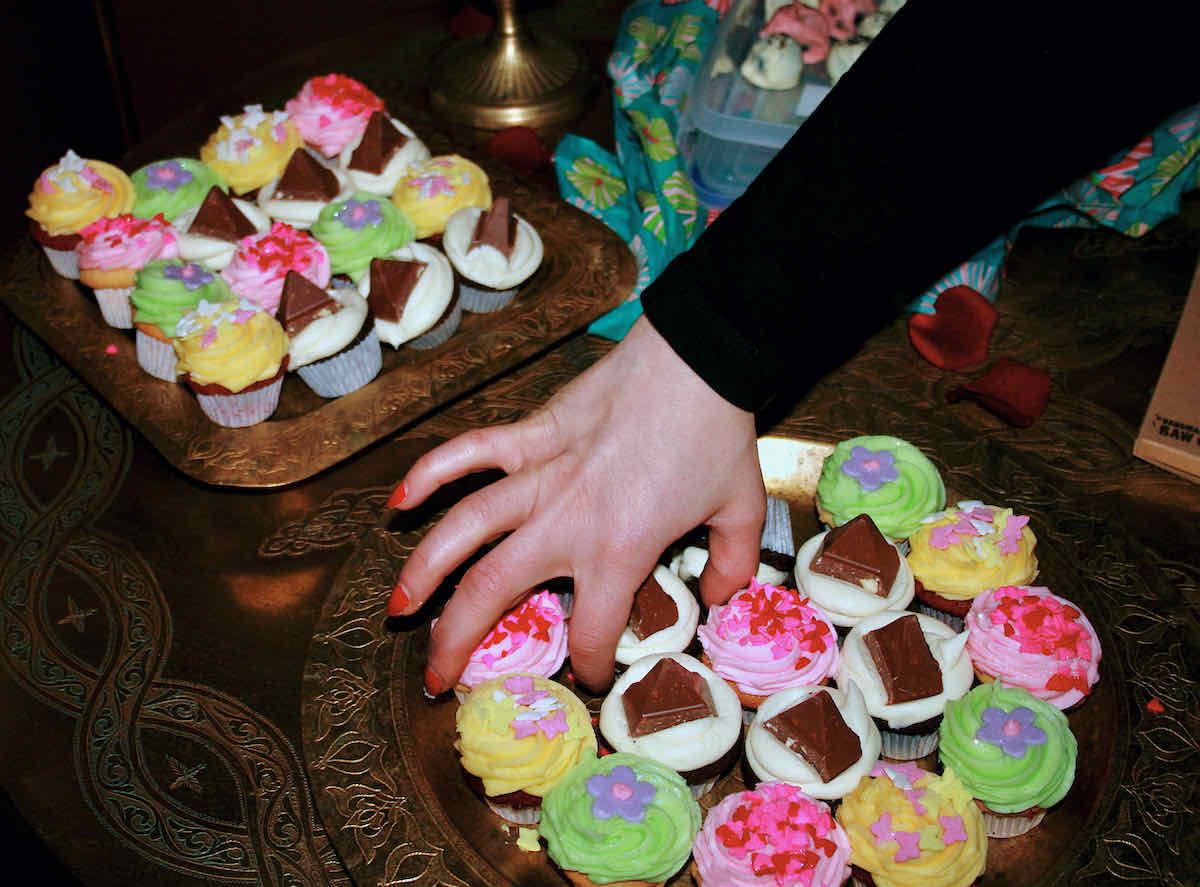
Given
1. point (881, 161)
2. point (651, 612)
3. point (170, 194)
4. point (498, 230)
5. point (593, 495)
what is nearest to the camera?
point (881, 161)

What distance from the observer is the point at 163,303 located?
271cm

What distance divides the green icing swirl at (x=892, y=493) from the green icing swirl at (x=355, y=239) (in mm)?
1351

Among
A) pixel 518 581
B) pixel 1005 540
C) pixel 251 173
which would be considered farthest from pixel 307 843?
pixel 251 173

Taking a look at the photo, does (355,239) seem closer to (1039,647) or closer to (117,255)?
(117,255)

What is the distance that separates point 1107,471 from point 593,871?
1452 millimetres

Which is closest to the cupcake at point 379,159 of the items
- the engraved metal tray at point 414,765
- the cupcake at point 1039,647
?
the engraved metal tray at point 414,765

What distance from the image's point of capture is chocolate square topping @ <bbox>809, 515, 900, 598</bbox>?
6.81 ft

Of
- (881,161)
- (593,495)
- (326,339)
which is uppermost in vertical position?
(881,161)

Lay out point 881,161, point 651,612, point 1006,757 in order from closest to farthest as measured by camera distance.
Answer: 1. point 881,161
2. point 1006,757
3. point 651,612

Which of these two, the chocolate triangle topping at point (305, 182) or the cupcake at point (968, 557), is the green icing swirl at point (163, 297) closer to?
the chocolate triangle topping at point (305, 182)

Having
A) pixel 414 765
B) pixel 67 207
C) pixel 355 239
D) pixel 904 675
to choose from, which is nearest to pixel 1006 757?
pixel 904 675

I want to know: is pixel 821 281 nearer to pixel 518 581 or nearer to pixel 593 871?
pixel 518 581

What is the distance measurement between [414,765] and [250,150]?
203 cm

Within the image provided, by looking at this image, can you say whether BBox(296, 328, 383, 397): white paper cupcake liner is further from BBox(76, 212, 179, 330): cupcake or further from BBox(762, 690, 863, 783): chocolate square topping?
BBox(762, 690, 863, 783): chocolate square topping
